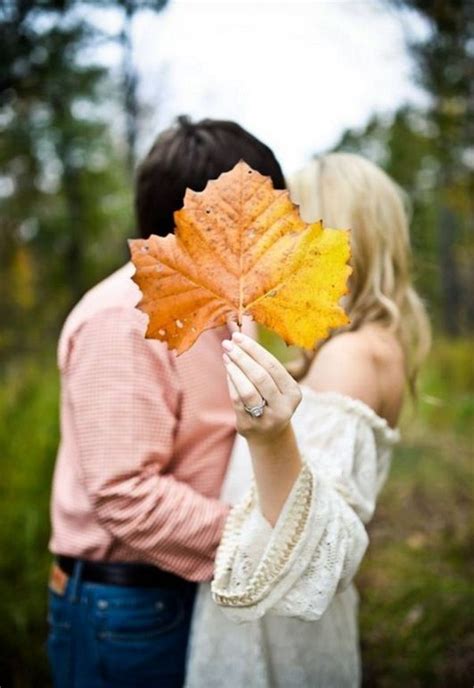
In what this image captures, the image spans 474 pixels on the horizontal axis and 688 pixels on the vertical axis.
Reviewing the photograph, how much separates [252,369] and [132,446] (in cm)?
52

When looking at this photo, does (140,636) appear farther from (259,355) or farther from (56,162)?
(56,162)

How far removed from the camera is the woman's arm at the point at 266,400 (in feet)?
3.34

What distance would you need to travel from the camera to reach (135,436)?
4.74 feet

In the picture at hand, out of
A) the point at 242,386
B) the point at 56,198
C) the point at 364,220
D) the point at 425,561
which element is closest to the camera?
the point at 242,386

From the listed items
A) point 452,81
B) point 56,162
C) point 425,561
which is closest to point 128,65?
point 452,81

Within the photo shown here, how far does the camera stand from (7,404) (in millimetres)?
4184

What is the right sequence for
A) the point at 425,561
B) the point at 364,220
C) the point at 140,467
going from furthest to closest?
the point at 425,561 < the point at 364,220 < the point at 140,467

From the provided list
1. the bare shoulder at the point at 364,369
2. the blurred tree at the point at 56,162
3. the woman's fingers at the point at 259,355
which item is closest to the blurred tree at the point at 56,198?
the blurred tree at the point at 56,162

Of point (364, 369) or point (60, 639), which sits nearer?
point (364, 369)

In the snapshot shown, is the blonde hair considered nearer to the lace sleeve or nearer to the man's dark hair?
the man's dark hair

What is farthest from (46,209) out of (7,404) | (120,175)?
(7,404)

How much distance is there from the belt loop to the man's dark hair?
2.63 feet

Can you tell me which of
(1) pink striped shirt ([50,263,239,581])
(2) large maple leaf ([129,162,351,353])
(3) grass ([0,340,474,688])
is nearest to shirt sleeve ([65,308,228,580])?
(1) pink striped shirt ([50,263,239,581])

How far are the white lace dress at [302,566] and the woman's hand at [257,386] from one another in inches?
8.1
